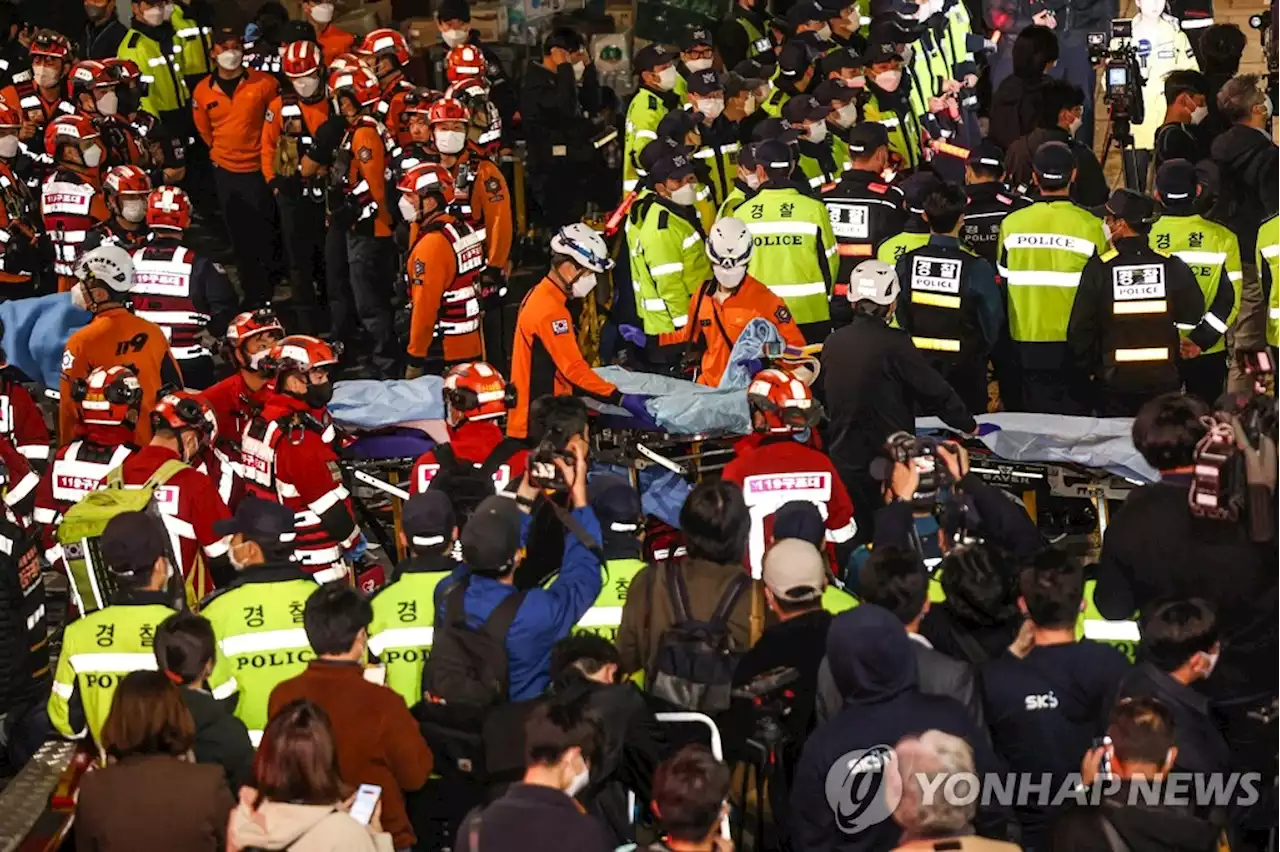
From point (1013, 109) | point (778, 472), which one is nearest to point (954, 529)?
point (778, 472)

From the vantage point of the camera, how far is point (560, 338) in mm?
10422

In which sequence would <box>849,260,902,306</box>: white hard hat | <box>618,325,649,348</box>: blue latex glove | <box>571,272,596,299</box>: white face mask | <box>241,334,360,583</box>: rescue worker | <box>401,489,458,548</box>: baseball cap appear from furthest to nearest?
1. <box>618,325,649,348</box>: blue latex glove
2. <box>571,272,596,299</box>: white face mask
3. <box>849,260,902,306</box>: white hard hat
4. <box>241,334,360,583</box>: rescue worker
5. <box>401,489,458,548</box>: baseball cap

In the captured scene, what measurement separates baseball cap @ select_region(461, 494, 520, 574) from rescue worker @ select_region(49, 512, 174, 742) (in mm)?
1093

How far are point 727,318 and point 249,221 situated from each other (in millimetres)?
5426

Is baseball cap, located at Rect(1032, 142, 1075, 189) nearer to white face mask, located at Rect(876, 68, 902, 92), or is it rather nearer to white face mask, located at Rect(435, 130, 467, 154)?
white face mask, located at Rect(876, 68, 902, 92)

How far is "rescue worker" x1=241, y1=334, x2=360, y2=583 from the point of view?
9.41 metres

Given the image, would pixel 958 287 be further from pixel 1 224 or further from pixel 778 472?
pixel 1 224

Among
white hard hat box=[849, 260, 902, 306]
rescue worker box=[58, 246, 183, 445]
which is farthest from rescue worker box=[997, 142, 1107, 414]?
rescue worker box=[58, 246, 183, 445]

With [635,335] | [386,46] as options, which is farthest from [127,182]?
[386,46]

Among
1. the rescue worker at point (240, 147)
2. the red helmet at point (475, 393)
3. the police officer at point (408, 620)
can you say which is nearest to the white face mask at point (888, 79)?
the rescue worker at point (240, 147)

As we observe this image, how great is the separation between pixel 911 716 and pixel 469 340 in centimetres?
635

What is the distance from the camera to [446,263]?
12023 mm

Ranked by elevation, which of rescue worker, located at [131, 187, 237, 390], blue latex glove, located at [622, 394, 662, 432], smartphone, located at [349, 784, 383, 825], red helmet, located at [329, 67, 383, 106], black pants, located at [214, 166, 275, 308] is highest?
red helmet, located at [329, 67, 383, 106]

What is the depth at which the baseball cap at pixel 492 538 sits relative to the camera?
707 centimetres
